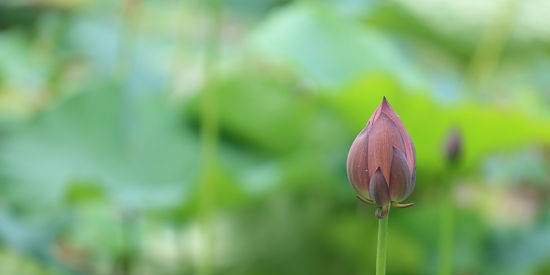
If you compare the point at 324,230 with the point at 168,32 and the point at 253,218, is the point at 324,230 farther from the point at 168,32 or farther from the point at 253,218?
the point at 168,32

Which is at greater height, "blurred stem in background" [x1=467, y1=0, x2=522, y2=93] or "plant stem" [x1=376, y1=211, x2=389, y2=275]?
"blurred stem in background" [x1=467, y1=0, x2=522, y2=93]

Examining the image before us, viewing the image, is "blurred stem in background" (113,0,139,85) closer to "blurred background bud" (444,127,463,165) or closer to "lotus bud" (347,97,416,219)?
"blurred background bud" (444,127,463,165)

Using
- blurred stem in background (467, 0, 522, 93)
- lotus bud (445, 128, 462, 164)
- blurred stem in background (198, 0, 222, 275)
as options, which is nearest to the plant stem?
lotus bud (445, 128, 462, 164)

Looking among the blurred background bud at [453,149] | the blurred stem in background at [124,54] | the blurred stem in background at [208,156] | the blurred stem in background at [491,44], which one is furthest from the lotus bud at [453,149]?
the blurred stem in background at [124,54]

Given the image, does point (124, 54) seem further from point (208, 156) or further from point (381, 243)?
point (381, 243)

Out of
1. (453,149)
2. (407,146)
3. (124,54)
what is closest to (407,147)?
(407,146)

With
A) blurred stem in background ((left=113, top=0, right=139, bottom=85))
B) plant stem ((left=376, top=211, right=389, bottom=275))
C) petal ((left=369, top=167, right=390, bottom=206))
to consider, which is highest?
blurred stem in background ((left=113, top=0, right=139, bottom=85))

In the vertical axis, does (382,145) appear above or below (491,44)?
below
